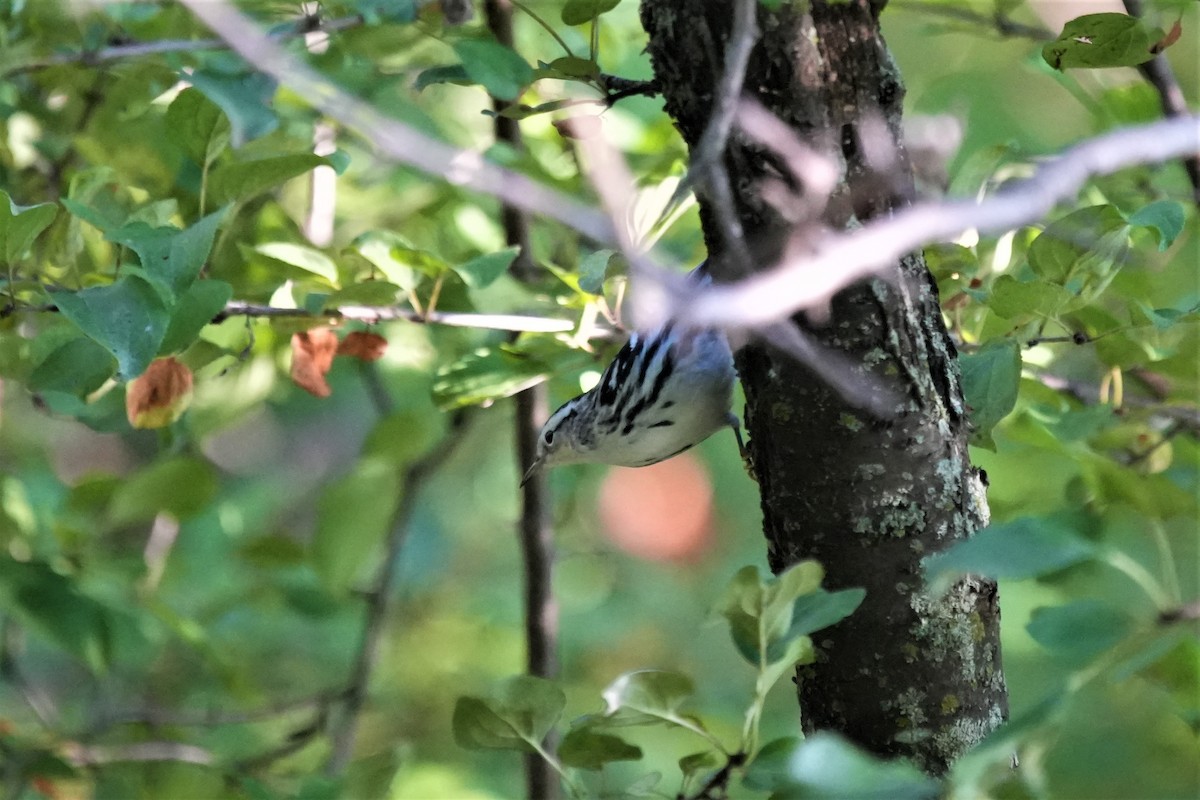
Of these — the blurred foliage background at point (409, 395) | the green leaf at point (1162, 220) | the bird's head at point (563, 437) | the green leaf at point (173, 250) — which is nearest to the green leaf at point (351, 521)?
the blurred foliage background at point (409, 395)

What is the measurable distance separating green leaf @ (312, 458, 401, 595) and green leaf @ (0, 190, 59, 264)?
0.92 metres

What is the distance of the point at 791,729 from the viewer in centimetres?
269

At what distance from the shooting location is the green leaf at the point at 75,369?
115cm

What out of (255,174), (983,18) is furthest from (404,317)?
(983,18)

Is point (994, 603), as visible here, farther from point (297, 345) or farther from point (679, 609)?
point (679, 609)

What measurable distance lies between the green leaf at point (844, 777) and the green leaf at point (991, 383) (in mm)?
490

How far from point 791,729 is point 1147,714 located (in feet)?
2.99

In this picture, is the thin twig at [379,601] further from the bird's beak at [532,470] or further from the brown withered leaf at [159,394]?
the brown withered leaf at [159,394]

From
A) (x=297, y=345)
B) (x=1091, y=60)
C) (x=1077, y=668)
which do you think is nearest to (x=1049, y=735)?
(x=1077, y=668)

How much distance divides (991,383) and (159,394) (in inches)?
35.9

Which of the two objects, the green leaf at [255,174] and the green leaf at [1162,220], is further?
the green leaf at [255,174]

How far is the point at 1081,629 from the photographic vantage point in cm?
75

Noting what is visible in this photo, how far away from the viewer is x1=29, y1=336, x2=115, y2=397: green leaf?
115 cm

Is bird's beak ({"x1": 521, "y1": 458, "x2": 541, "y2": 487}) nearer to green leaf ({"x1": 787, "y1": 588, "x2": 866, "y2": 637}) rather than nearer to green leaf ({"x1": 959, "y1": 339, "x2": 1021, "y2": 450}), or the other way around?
green leaf ({"x1": 959, "y1": 339, "x2": 1021, "y2": 450})
